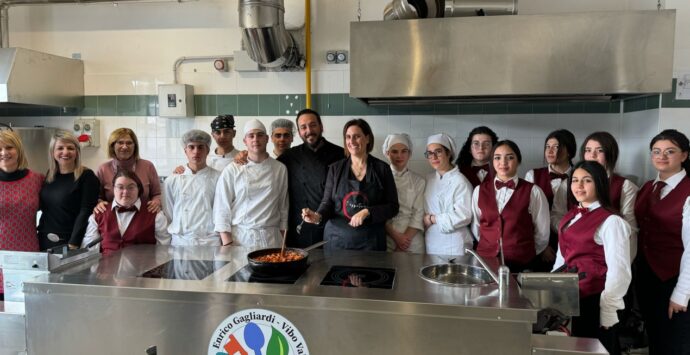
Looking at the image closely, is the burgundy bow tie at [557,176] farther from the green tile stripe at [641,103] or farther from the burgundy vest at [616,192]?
the green tile stripe at [641,103]

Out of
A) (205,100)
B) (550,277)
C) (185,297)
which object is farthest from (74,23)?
(550,277)

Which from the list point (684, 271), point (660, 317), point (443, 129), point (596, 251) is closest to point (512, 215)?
point (596, 251)

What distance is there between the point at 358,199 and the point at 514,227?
31.7 inches

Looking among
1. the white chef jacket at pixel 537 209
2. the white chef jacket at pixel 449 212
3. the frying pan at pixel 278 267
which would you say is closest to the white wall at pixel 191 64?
the white chef jacket at pixel 449 212

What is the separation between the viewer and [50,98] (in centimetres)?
354

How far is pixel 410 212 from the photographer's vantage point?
261 cm

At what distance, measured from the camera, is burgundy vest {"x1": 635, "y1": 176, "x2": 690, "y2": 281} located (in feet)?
7.01

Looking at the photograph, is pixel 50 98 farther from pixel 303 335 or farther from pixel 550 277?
pixel 550 277

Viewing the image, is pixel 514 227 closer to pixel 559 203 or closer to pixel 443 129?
pixel 559 203

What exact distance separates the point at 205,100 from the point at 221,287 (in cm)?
243

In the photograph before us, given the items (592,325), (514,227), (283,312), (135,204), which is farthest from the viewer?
(135,204)

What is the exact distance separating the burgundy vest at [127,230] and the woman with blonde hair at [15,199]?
0.38m

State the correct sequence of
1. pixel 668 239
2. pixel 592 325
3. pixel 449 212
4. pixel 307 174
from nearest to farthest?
pixel 592 325 < pixel 668 239 < pixel 449 212 < pixel 307 174

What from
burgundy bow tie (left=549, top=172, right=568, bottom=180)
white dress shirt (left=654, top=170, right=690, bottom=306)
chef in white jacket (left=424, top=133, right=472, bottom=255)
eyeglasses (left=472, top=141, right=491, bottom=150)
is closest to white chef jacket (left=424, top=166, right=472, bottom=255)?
chef in white jacket (left=424, top=133, right=472, bottom=255)
